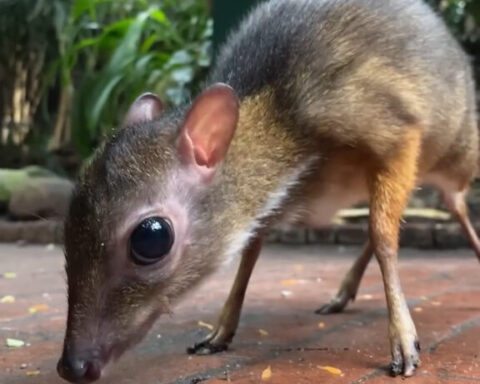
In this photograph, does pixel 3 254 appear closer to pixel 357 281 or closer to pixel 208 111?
pixel 357 281

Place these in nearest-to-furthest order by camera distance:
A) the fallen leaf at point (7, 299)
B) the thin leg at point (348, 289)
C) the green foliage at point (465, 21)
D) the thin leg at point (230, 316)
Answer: the thin leg at point (230, 316) → the thin leg at point (348, 289) → the fallen leaf at point (7, 299) → the green foliage at point (465, 21)

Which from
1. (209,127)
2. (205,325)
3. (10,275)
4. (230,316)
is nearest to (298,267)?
(10,275)

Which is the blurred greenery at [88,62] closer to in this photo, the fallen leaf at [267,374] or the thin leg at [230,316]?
the thin leg at [230,316]

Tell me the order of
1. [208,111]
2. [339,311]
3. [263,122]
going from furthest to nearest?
[339,311]
[263,122]
[208,111]

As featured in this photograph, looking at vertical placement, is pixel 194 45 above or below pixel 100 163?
below

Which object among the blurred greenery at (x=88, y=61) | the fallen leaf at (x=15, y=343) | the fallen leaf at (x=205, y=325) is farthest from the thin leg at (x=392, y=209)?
the blurred greenery at (x=88, y=61)

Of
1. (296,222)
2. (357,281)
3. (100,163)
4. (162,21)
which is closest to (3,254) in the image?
(162,21)
